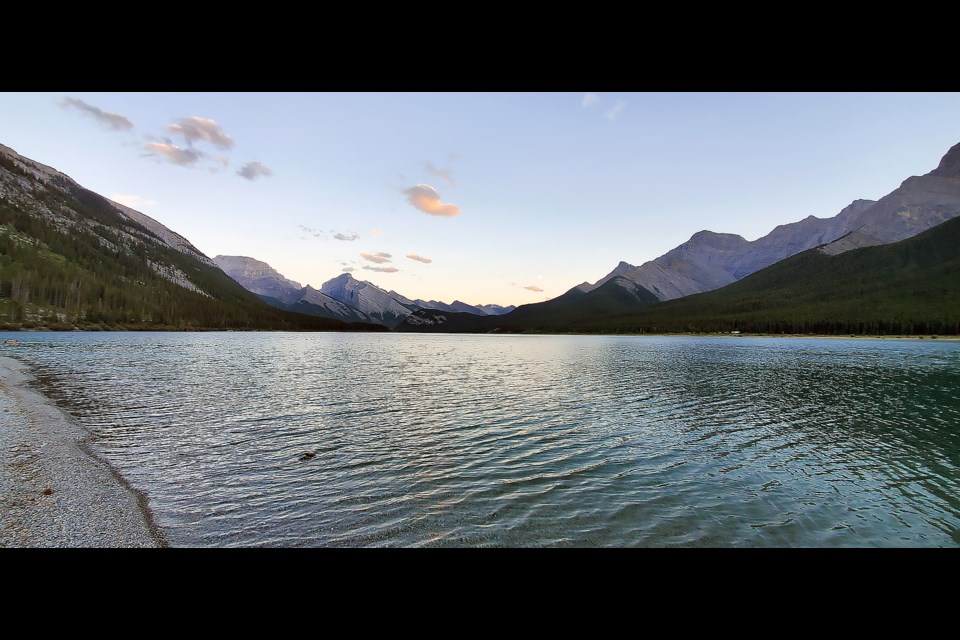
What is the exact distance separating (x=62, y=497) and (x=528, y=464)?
58.1ft

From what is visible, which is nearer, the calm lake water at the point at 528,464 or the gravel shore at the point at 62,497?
the gravel shore at the point at 62,497

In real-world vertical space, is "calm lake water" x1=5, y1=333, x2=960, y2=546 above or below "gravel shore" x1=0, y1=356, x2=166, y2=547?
below

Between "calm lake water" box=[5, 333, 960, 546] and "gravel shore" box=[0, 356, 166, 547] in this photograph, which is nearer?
"gravel shore" box=[0, 356, 166, 547]

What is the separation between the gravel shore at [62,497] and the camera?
11.9 metres

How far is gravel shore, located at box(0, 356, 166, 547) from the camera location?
1195 cm

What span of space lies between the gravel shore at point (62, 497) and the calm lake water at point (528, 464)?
2.55 ft

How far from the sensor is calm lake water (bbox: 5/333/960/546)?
1371 cm

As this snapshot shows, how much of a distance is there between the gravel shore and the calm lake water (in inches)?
Result: 30.7

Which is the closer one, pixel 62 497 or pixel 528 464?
pixel 62 497

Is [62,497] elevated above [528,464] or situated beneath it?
elevated above

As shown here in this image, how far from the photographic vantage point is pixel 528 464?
20234 mm

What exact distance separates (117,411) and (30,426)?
5.35 metres
